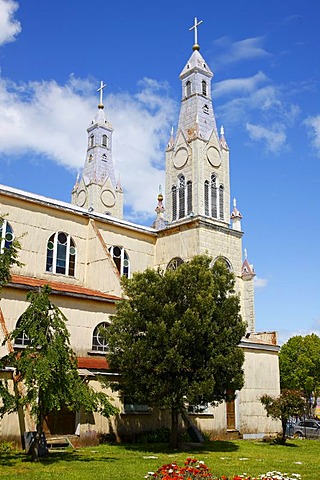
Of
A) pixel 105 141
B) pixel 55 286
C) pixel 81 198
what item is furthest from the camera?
pixel 105 141

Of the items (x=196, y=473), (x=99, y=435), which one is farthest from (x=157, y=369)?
(x=196, y=473)

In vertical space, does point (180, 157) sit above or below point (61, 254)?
above

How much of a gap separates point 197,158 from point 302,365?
111ft

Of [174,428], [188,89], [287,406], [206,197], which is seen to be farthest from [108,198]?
[174,428]

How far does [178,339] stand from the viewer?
65.8 feet

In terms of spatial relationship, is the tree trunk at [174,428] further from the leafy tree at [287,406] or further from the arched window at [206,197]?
the arched window at [206,197]

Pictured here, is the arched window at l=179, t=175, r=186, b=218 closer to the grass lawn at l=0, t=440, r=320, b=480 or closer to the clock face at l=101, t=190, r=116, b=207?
the grass lawn at l=0, t=440, r=320, b=480

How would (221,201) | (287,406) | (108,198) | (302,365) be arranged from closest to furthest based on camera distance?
(287,406) → (221,201) → (302,365) → (108,198)

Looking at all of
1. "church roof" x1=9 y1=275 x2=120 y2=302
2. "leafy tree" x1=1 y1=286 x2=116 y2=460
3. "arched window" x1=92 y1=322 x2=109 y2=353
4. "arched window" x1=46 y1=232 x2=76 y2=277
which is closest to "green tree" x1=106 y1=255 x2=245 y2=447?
"leafy tree" x1=1 y1=286 x2=116 y2=460

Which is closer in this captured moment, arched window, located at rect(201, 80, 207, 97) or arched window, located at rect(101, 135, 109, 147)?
arched window, located at rect(201, 80, 207, 97)

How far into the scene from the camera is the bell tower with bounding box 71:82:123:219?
199 ft

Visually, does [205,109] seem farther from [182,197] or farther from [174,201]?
[174,201]

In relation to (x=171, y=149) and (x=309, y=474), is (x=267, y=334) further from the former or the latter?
(x=309, y=474)

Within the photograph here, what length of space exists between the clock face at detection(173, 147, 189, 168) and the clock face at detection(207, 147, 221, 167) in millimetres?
1543
